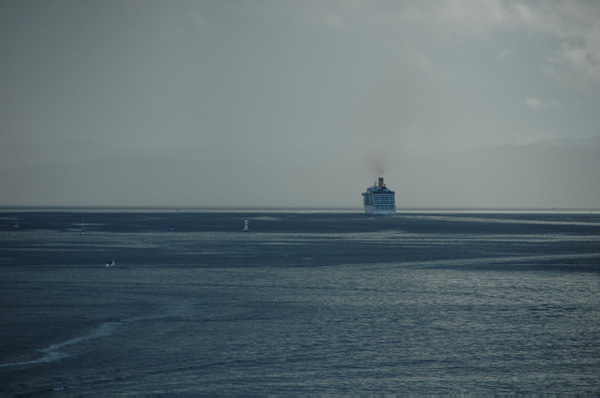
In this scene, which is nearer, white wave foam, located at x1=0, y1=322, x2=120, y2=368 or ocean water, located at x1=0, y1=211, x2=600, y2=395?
ocean water, located at x1=0, y1=211, x2=600, y2=395

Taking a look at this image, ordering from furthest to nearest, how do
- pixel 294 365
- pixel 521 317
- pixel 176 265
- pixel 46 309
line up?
pixel 176 265, pixel 46 309, pixel 521 317, pixel 294 365

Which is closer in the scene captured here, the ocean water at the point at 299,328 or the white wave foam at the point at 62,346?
the ocean water at the point at 299,328

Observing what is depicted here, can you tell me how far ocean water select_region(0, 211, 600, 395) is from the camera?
17656 mm

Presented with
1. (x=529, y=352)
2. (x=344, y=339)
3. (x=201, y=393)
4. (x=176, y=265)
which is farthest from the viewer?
(x=176, y=265)

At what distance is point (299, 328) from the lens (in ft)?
81.1

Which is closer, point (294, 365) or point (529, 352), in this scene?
point (294, 365)

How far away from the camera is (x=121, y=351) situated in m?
21.0

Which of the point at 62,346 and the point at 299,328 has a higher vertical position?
the point at 62,346

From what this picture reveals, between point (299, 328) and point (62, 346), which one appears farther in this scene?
point (299, 328)

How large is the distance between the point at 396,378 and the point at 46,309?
61.7 feet

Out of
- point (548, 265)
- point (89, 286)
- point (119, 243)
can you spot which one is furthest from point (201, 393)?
point (119, 243)

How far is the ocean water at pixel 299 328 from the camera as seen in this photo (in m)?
17.7

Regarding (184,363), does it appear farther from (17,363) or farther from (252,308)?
(252,308)

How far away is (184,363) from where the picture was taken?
19.4 m
